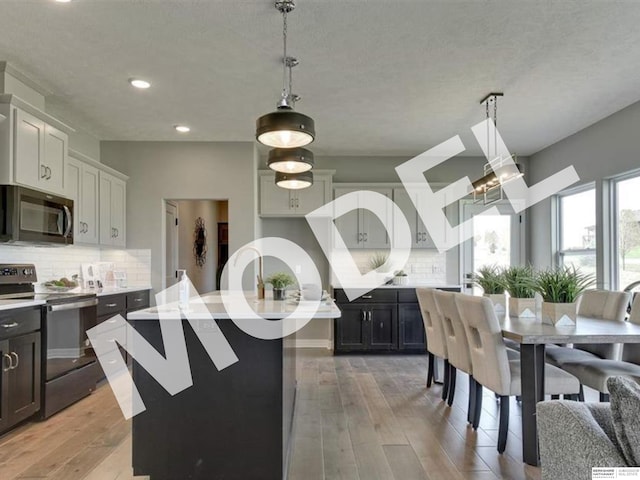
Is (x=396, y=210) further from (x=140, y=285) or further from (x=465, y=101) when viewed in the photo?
(x=140, y=285)

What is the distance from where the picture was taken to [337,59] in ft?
10.7

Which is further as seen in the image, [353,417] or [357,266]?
[357,266]

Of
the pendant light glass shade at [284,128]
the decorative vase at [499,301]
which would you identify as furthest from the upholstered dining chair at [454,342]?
the pendant light glass shade at [284,128]

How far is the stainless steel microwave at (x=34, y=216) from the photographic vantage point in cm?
321

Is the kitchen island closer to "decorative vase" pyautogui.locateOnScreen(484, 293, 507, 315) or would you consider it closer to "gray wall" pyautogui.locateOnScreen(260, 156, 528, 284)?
"decorative vase" pyautogui.locateOnScreen(484, 293, 507, 315)

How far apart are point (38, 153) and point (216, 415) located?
2668 millimetres

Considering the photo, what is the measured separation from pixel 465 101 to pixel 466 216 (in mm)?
2418

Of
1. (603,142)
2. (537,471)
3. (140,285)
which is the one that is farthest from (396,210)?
(537,471)

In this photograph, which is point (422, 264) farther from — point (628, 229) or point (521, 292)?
point (521, 292)

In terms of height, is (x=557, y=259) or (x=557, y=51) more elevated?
(x=557, y=51)

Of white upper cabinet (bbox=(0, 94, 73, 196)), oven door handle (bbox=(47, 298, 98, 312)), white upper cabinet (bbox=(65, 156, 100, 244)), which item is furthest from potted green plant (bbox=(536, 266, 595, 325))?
white upper cabinet (bbox=(65, 156, 100, 244))

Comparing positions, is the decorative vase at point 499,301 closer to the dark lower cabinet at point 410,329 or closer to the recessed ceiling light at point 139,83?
the dark lower cabinet at point 410,329

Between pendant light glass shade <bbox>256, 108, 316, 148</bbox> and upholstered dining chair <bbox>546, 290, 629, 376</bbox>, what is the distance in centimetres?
251

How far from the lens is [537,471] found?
246 cm
